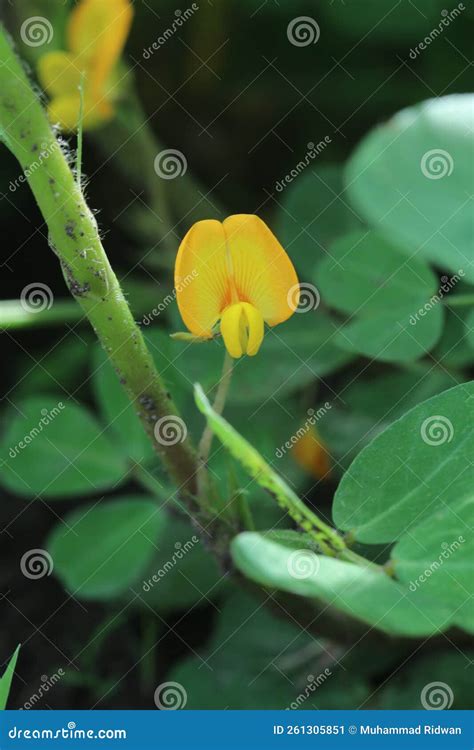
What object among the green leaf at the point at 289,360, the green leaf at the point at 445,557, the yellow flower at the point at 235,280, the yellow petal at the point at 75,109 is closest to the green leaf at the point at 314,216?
the green leaf at the point at 289,360

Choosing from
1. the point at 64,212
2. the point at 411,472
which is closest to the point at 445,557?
the point at 411,472

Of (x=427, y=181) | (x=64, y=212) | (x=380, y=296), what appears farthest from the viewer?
(x=380, y=296)

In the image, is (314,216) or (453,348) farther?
(314,216)

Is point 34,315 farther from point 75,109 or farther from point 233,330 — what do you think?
point 233,330

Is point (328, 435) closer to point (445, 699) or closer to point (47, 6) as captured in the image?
point (445, 699)

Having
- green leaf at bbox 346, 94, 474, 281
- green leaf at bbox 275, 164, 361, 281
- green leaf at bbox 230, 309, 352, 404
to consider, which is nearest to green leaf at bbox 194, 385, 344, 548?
green leaf at bbox 346, 94, 474, 281

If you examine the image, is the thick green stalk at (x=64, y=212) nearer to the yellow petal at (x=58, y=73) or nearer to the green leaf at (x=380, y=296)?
the green leaf at (x=380, y=296)
